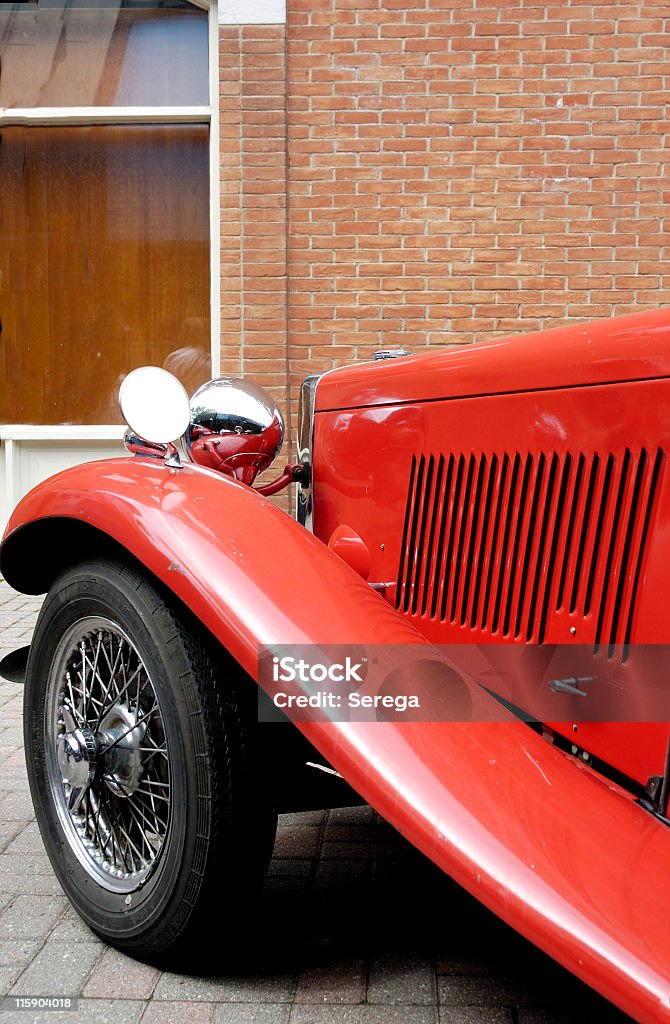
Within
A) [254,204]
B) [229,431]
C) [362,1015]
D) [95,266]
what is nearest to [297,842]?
[362,1015]

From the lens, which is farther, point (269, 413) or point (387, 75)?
point (387, 75)

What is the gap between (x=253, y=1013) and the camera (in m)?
1.87

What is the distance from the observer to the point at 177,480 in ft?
7.06

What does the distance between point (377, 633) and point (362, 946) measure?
0.81 metres

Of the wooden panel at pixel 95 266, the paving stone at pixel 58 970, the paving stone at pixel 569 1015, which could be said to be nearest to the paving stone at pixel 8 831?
the paving stone at pixel 58 970

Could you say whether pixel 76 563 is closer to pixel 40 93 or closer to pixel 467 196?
pixel 467 196

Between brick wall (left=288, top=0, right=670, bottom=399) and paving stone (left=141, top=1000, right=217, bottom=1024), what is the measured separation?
16.8 ft

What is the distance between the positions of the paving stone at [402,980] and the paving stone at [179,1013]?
0.32 meters

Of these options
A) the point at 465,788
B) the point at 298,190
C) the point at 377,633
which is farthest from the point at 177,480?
the point at 298,190

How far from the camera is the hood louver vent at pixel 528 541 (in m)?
1.64

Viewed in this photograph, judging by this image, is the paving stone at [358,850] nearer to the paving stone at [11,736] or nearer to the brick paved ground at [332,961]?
the brick paved ground at [332,961]

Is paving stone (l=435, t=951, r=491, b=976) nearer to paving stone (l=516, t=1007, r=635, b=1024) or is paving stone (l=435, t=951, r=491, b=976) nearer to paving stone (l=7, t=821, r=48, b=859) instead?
paving stone (l=516, t=1007, r=635, b=1024)

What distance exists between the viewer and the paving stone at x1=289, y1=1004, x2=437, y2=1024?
1.84m

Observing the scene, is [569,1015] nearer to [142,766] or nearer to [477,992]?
[477,992]
